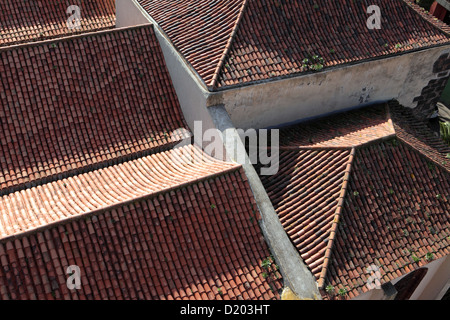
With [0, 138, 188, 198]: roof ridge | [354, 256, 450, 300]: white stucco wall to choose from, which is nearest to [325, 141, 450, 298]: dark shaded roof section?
[354, 256, 450, 300]: white stucco wall

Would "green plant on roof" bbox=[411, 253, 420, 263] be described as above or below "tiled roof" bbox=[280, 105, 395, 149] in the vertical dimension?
below

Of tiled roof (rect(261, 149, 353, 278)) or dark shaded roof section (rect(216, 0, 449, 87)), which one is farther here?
Answer: dark shaded roof section (rect(216, 0, 449, 87))

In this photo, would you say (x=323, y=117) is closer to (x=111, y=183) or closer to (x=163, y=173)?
(x=163, y=173)

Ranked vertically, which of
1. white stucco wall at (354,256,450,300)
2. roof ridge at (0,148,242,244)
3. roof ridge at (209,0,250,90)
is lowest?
white stucco wall at (354,256,450,300)

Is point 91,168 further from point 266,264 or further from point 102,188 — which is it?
point 266,264

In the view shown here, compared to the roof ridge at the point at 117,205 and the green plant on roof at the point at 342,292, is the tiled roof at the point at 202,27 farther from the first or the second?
the green plant on roof at the point at 342,292

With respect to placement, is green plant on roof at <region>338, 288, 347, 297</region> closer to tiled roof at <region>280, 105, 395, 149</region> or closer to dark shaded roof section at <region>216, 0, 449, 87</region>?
tiled roof at <region>280, 105, 395, 149</region>

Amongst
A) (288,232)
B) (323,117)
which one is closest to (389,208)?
(288,232)
